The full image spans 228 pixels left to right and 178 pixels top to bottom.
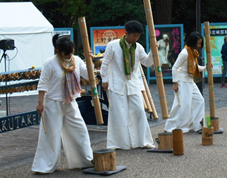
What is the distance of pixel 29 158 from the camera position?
7.75 meters

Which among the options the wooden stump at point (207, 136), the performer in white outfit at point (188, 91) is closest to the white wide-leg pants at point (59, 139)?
the wooden stump at point (207, 136)

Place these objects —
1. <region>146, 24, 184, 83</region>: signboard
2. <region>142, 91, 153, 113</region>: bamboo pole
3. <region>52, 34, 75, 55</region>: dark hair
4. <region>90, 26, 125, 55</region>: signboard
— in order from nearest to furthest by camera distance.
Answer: <region>52, 34, 75, 55</region>: dark hair
<region>142, 91, 153, 113</region>: bamboo pole
<region>90, 26, 125, 55</region>: signboard
<region>146, 24, 184, 83</region>: signboard

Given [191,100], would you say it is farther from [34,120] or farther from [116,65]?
[34,120]

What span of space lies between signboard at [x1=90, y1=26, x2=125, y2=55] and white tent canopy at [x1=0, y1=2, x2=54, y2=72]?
2.69 meters

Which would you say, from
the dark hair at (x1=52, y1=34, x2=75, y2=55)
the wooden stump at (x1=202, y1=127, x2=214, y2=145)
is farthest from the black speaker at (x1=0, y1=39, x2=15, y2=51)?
the dark hair at (x1=52, y1=34, x2=75, y2=55)

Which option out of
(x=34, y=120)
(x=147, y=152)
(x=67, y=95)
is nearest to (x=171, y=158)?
(x=147, y=152)

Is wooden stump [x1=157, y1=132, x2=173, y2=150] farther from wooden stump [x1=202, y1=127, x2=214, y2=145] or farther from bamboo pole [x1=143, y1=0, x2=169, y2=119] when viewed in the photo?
wooden stump [x1=202, y1=127, x2=214, y2=145]

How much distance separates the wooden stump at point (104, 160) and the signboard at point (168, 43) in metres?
15.1

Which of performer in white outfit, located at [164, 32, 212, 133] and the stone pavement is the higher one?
performer in white outfit, located at [164, 32, 212, 133]

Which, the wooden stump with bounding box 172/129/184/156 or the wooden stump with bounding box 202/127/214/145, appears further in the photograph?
the wooden stump with bounding box 202/127/214/145

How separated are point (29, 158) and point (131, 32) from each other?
2.43 metres

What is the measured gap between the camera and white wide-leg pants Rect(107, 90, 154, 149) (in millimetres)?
7961

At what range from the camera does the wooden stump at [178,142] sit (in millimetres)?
7164

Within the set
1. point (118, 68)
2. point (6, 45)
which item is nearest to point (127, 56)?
point (118, 68)
